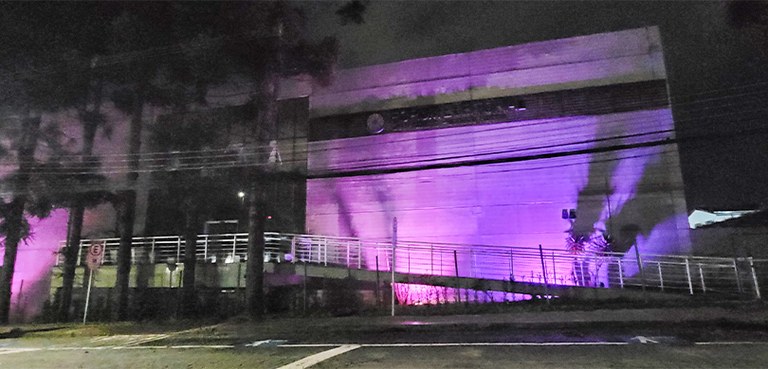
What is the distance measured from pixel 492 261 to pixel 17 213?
17.1 metres

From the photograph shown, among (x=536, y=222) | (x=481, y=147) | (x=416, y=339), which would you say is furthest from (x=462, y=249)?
(x=416, y=339)

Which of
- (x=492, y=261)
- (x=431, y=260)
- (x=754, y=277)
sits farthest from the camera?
(x=431, y=260)

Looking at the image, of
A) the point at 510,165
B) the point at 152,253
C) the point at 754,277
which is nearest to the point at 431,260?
the point at 510,165

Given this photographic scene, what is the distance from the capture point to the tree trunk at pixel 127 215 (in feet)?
53.5

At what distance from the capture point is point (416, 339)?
347 inches

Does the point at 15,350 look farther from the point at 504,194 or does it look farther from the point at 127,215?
the point at 504,194

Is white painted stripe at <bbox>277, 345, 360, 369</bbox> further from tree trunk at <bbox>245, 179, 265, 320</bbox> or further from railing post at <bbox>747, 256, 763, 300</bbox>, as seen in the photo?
railing post at <bbox>747, 256, 763, 300</bbox>

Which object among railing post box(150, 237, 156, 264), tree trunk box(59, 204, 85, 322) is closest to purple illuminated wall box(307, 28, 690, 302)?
railing post box(150, 237, 156, 264)

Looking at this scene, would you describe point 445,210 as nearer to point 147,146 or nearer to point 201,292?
point 201,292

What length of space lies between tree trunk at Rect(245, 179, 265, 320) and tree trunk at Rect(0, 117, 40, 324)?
9.44 meters

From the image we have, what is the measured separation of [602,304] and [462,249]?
525 centimetres

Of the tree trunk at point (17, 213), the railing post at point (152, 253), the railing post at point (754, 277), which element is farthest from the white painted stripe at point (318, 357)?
the tree trunk at point (17, 213)

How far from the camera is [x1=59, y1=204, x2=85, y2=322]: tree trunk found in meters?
17.0

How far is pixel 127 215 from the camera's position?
684 inches
